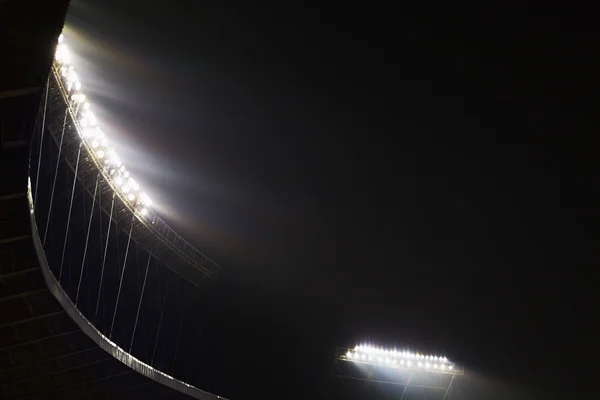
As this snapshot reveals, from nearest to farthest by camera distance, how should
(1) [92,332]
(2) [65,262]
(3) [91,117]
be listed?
(1) [92,332], (3) [91,117], (2) [65,262]

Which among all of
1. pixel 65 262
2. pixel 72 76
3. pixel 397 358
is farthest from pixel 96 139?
pixel 397 358

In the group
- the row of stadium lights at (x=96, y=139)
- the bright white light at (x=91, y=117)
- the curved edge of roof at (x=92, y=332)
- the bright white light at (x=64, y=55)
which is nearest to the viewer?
the curved edge of roof at (x=92, y=332)

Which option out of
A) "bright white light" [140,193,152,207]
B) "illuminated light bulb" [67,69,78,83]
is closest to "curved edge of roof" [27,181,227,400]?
"illuminated light bulb" [67,69,78,83]

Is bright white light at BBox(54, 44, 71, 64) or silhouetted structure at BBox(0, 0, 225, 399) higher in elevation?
bright white light at BBox(54, 44, 71, 64)

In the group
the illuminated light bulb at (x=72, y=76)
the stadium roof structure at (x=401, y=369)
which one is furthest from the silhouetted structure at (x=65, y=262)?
the stadium roof structure at (x=401, y=369)

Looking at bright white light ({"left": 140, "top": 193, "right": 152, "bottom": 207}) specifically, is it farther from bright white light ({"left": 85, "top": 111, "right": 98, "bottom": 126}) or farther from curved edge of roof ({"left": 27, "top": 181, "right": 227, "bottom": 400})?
curved edge of roof ({"left": 27, "top": 181, "right": 227, "bottom": 400})

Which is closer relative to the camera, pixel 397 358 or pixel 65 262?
pixel 65 262

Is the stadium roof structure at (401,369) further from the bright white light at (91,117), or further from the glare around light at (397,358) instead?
the bright white light at (91,117)

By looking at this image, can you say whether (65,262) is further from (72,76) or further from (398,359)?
(398,359)
